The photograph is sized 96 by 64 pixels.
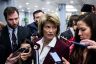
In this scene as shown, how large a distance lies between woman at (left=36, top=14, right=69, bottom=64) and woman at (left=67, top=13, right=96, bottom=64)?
41cm

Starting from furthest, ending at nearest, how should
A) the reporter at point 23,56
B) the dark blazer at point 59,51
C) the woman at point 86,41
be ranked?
the reporter at point 23,56
the dark blazer at point 59,51
the woman at point 86,41

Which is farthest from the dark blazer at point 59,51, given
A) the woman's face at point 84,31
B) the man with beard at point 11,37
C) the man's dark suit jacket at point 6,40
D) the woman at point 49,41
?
the man's dark suit jacket at point 6,40

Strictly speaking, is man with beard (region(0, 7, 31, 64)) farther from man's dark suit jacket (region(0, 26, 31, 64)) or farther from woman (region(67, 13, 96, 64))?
woman (region(67, 13, 96, 64))

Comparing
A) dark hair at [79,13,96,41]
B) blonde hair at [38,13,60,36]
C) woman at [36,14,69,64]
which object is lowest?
woman at [36,14,69,64]

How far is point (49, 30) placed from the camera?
3656mm

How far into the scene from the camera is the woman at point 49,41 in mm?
3525

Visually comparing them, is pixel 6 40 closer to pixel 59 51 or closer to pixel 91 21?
pixel 59 51

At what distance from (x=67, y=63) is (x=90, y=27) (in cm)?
43

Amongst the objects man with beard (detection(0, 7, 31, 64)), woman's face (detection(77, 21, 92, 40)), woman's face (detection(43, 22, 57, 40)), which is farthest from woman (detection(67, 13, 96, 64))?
man with beard (detection(0, 7, 31, 64))

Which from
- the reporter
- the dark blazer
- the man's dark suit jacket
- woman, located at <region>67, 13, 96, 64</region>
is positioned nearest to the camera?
woman, located at <region>67, 13, 96, 64</region>

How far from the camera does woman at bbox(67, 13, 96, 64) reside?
289 cm

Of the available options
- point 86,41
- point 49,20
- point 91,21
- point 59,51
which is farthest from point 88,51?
point 49,20

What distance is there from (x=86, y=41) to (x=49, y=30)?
87 cm

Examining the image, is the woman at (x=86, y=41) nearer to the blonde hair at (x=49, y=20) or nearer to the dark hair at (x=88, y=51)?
the dark hair at (x=88, y=51)
